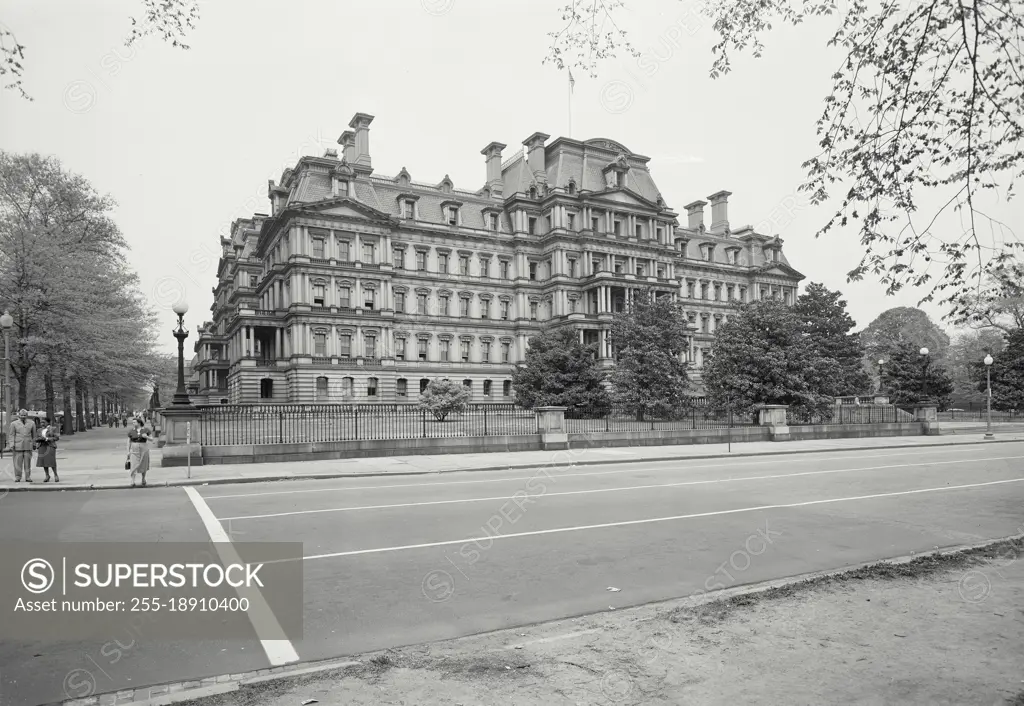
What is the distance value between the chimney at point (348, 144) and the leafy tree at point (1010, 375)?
6019 cm

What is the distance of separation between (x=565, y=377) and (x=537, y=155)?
129 feet

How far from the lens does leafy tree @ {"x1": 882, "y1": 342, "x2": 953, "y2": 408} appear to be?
2201 inches

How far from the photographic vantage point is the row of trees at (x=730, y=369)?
3581 cm

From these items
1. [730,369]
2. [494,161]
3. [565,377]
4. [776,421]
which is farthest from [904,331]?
[776,421]

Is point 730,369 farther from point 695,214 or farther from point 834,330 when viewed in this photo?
point 695,214

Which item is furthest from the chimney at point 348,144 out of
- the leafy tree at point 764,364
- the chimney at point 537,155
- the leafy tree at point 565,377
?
the leafy tree at point 764,364

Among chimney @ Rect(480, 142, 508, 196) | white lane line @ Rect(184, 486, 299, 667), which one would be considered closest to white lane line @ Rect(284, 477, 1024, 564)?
white lane line @ Rect(184, 486, 299, 667)

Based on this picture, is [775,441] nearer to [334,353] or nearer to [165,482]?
[165,482]

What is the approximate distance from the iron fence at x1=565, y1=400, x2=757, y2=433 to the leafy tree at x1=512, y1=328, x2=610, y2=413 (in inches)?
28.8

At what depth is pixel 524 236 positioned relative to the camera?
68938 millimetres

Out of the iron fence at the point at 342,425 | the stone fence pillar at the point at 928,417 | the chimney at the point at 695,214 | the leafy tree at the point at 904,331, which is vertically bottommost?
the stone fence pillar at the point at 928,417

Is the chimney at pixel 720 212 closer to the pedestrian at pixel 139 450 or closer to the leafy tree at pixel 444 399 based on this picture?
the leafy tree at pixel 444 399

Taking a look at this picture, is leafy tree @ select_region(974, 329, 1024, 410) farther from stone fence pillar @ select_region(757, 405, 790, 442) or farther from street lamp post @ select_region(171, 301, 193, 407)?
street lamp post @ select_region(171, 301, 193, 407)

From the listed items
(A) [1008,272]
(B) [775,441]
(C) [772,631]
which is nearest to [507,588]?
(C) [772,631]
